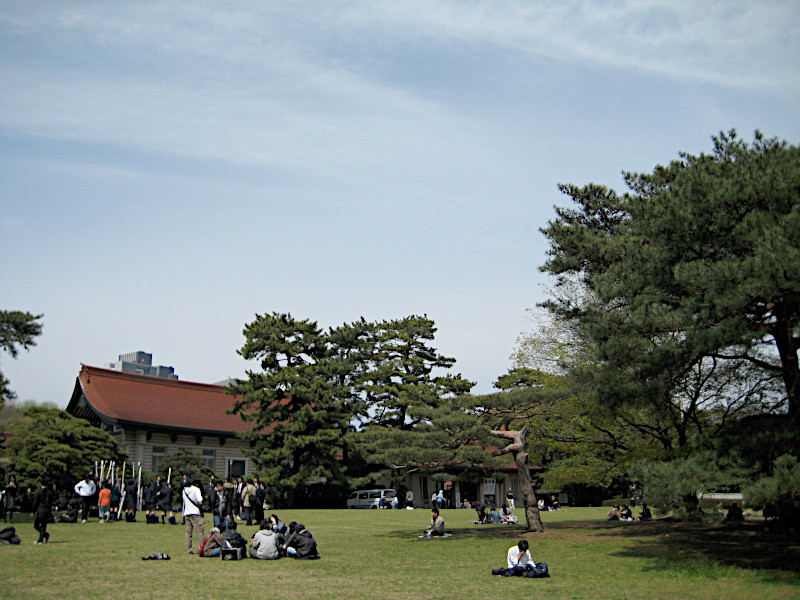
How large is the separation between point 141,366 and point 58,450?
27.5m

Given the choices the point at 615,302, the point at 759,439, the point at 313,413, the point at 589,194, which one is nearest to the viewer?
the point at 759,439

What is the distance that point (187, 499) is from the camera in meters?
14.0

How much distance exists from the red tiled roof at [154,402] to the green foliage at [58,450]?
5.29m

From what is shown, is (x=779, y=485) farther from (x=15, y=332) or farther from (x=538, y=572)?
(x=15, y=332)

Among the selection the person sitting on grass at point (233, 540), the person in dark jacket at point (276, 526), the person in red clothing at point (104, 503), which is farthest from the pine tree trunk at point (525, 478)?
the person in red clothing at point (104, 503)

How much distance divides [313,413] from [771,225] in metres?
26.2

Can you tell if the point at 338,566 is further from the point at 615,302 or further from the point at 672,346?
the point at 615,302

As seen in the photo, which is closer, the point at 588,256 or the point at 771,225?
the point at 771,225

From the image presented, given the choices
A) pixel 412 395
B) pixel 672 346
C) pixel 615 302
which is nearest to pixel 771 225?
pixel 672 346

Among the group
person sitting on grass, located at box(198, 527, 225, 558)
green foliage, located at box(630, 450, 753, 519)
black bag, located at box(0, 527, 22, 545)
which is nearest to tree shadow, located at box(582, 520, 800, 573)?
green foliage, located at box(630, 450, 753, 519)

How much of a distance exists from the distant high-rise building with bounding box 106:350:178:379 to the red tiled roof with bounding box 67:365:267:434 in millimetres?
10645

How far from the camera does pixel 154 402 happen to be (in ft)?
125

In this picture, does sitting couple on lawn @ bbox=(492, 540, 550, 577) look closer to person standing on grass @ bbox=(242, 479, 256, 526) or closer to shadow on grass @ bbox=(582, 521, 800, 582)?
shadow on grass @ bbox=(582, 521, 800, 582)

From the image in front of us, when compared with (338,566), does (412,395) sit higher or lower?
higher
